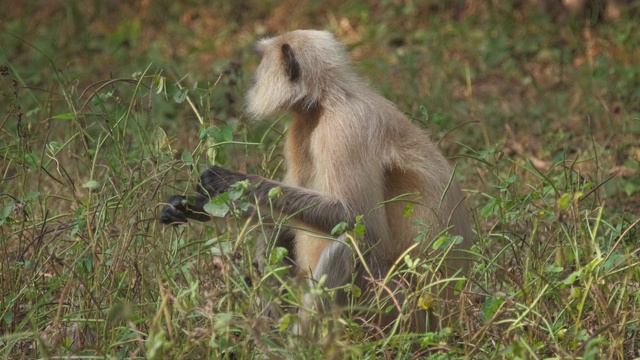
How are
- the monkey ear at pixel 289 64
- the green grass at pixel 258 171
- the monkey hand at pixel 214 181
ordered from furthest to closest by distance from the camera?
1. the monkey ear at pixel 289 64
2. the monkey hand at pixel 214 181
3. the green grass at pixel 258 171

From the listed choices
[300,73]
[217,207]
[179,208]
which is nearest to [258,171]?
[300,73]

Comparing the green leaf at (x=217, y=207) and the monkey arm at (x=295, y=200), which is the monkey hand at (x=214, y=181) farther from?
the green leaf at (x=217, y=207)

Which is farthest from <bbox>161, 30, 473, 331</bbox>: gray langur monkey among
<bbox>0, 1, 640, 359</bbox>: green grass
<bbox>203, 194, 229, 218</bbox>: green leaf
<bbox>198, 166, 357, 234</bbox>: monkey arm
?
<bbox>203, 194, 229, 218</bbox>: green leaf

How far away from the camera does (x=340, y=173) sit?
400cm

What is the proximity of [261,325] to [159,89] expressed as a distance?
1.12 meters

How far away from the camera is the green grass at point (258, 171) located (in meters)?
3.36

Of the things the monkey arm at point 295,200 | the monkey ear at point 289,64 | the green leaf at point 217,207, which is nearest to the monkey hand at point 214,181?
the monkey arm at point 295,200

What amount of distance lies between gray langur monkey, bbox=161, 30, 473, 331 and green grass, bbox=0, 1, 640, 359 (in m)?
0.16

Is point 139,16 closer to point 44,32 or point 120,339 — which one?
point 44,32

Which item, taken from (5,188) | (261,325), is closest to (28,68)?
(5,188)

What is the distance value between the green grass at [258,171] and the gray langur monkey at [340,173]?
0.16 meters

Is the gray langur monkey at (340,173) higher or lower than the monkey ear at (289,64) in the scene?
lower

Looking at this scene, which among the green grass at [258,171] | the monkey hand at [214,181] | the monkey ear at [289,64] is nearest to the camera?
the green grass at [258,171]

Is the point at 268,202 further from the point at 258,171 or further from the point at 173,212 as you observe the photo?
the point at 258,171
